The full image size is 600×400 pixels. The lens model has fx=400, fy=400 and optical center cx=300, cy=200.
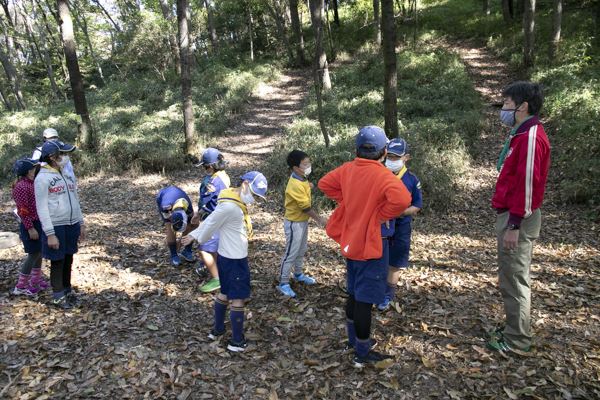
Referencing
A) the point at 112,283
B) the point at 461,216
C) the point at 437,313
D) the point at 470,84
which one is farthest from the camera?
the point at 470,84

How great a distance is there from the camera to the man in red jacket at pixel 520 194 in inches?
128

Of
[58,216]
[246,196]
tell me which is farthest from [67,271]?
[246,196]

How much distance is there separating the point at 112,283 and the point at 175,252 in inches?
37.0

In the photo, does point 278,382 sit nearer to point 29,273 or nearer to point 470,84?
point 29,273

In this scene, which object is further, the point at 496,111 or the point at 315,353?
the point at 496,111

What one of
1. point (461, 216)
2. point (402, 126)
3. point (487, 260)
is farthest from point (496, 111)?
point (487, 260)

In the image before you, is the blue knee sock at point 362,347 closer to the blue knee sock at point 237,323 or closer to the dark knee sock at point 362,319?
the dark knee sock at point 362,319

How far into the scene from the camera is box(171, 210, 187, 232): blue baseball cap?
17.6 ft

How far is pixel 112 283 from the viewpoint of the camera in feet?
18.0

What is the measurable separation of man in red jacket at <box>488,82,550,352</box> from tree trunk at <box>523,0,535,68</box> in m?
14.2

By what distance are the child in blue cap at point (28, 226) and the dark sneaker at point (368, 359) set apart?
406 centimetres

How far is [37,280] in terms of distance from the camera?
5176mm

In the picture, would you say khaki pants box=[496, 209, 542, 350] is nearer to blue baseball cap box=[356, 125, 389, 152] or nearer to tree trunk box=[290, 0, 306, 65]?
blue baseball cap box=[356, 125, 389, 152]

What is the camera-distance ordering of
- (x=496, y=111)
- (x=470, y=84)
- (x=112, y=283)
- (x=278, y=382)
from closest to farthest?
(x=278, y=382) < (x=112, y=283) < (x=496, y=111) < (x=470, y=84)
